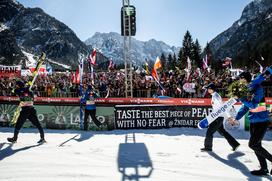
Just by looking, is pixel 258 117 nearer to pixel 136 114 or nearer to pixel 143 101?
pixel 136 114

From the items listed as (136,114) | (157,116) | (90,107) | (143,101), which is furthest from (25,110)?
(143,101)

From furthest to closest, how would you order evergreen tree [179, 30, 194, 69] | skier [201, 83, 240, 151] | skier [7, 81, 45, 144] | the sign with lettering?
evergreen tree [179, 30, 194, 69] < the sign with lettering < skier [7, 81, 45, 144] < skier [201, 83, 240, 151]

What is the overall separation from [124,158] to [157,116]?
4602 mm

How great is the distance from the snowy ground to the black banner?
33.9 inches

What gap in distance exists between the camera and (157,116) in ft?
40.4

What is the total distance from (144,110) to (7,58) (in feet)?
472

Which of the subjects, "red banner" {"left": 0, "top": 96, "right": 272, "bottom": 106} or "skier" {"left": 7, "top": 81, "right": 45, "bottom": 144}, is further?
"red banner" {"left": 0, "top": 96, "right": 272, "bottom": 106}

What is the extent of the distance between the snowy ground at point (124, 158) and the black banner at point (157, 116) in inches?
33.9

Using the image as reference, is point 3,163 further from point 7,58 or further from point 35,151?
point 7,58

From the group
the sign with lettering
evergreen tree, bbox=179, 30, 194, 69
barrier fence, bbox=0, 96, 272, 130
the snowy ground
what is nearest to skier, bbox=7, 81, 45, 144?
the snowy ground

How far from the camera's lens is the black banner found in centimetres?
1227

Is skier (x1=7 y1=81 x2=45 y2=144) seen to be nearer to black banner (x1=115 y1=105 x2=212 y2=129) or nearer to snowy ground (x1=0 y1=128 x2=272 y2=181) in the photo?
snowy ground (x1=0 y1=128 x2=272 y2=181)

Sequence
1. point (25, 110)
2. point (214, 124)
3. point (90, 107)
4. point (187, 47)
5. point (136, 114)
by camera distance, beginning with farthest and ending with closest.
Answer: point (187, 47), point (136, 114), point (90, 107), point (25, 110), point (214, 124)

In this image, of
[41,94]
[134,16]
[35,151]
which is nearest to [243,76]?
[35,151]
